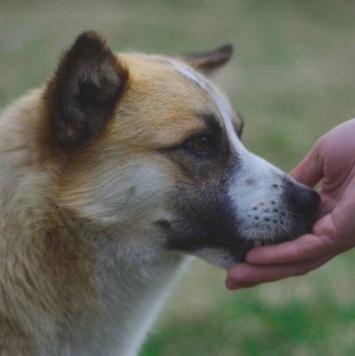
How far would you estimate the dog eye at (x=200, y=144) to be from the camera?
3377 millimetres

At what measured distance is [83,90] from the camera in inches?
131

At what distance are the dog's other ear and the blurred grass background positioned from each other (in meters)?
0.62

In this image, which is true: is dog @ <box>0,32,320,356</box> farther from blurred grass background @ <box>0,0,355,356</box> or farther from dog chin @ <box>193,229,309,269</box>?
blurred grass background @ <box>0,0,355,356</box>

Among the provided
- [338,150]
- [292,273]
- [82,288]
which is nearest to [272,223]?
[292,273]

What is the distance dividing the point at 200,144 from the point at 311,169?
0.63 m

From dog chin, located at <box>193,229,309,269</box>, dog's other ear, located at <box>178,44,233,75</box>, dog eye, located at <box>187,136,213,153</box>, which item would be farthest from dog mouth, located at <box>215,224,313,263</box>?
dog's other ear, located at <box>178,44,233,75</box>

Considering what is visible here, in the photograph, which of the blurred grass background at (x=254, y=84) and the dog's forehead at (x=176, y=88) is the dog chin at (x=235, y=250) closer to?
the dog's forehead at (x=176, y=88)

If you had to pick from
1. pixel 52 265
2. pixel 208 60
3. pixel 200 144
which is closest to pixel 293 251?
pixel 200 144

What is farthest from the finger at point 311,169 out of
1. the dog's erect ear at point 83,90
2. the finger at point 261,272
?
the dog's erect ear at point 83,90

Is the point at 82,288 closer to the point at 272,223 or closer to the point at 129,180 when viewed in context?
the point at 129,180

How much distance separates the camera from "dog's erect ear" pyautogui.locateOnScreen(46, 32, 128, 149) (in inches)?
127

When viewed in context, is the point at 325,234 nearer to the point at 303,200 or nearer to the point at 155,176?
the point at 303,200

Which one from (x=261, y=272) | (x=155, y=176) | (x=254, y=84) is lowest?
(x=254, y=84)

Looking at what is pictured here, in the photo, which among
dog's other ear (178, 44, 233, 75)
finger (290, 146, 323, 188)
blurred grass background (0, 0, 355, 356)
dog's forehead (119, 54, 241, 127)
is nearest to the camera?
dog's forehead (119, 54, 241, 127)
